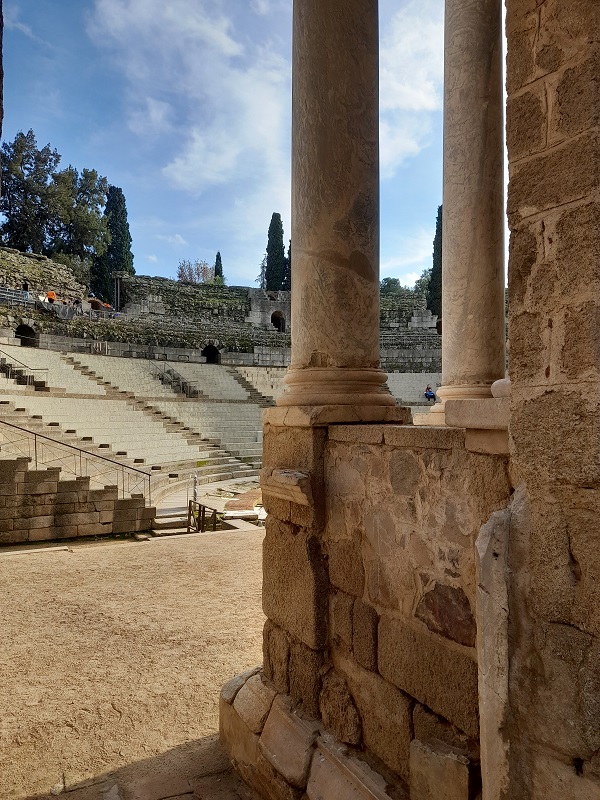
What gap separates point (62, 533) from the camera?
29.9ft

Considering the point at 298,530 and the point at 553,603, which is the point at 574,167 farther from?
the point at 298,530

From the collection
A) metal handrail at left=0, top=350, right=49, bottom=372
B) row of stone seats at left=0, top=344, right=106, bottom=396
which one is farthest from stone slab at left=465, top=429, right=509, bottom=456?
metal handrail at left=0, top=350, right=49, bottom=372

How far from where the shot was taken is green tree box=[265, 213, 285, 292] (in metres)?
40.3

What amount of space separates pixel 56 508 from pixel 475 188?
793 centimetres

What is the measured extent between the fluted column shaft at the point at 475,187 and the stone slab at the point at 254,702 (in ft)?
8.74

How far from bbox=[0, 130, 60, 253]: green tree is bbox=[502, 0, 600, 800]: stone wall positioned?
42.3 metres

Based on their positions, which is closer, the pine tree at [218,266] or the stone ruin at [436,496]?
the stone ruin at [436,496]

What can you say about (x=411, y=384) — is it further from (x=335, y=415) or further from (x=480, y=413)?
(x=480, y=413)

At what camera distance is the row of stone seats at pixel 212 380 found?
79.6 ft

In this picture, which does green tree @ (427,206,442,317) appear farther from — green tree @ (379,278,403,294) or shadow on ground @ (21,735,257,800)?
shadow on ground @ (21,735,257,800)

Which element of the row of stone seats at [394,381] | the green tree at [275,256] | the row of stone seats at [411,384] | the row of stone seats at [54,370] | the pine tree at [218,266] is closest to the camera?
the row of stone seats at [54,370]

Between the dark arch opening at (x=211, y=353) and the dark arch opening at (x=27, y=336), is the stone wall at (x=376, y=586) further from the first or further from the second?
the dark arch opening at (x=211, y=353)

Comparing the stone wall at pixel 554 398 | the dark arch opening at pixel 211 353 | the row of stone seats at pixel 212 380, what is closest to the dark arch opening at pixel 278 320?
the dark arch opening at pixel 211 353

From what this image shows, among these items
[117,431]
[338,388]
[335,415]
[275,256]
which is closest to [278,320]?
[275,256]
